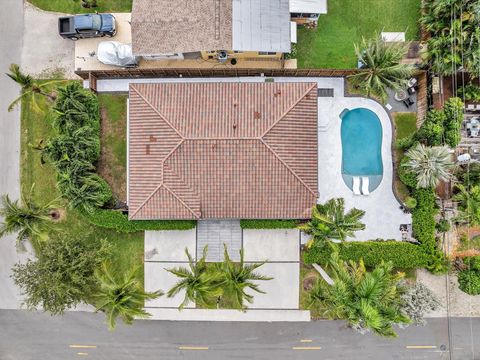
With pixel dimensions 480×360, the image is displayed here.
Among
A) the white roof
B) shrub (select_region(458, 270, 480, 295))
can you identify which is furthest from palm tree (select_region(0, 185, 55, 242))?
shrub (select_region(458, 270, 480, 295))

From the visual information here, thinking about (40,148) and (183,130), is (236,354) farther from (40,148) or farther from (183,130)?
(40,148)

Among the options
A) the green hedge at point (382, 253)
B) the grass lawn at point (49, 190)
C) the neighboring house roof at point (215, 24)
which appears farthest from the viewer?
the grass lawn at point (49, 190)

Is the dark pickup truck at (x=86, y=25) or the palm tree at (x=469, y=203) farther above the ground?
the dark pickup truck at (x=86, y=25)

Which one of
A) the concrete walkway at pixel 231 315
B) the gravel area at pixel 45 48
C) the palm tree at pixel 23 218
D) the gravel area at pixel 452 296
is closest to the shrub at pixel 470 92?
the gravel area at pixel 452 296

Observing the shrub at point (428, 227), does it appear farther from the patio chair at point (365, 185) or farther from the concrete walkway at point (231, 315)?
the concrete walkway at point (231, 315)

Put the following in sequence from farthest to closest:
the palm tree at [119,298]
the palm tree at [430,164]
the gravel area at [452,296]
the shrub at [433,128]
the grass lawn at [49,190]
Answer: the grass lawn at [49,190], the gravel area at [452,296], the shrub at [433,128], the palm tree at [430,164], the palm tree at [119,298]

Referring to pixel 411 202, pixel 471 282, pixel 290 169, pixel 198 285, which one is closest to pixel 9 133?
pixel 198 285
